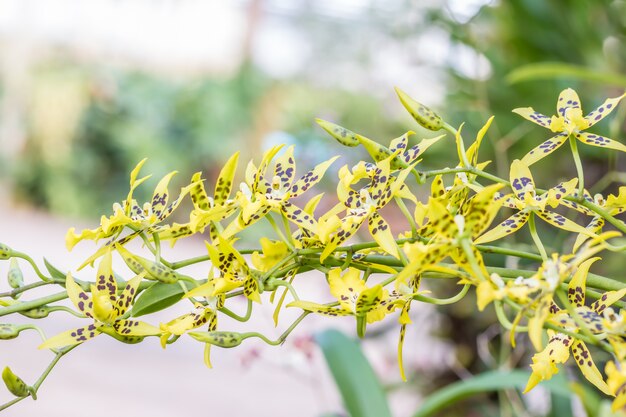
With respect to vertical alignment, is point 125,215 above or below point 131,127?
below

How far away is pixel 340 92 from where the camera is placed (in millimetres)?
4660

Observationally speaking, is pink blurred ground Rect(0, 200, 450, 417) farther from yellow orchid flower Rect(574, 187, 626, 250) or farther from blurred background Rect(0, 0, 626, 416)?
yellow orchid flower Rect(574, 187, 626, 250)

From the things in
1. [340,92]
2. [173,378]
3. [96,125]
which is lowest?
[173,378]

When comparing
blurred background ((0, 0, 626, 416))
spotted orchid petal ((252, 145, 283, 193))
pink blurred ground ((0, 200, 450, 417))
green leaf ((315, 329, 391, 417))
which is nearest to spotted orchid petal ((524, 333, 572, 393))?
spotted orchid petal ((252, 145, 283, 193))

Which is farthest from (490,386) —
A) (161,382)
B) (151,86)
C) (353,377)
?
(151,86)

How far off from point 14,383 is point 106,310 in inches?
1.3

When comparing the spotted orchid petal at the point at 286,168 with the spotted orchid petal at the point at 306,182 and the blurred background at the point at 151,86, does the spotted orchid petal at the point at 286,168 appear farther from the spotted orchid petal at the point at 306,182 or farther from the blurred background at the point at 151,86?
the blurred background at the point at 151,86

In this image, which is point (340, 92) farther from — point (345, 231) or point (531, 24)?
point (345, 231)

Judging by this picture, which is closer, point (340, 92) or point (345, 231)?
point (345, 231)

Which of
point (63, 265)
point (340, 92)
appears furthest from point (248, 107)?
point (63, 265)

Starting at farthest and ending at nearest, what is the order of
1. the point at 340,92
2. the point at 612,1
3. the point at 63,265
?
the point at 340,92 → the point at 63,265 → the point at 612,1

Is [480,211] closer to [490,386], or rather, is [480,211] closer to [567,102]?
[567,102]

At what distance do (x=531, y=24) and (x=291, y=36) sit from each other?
4.59 meters

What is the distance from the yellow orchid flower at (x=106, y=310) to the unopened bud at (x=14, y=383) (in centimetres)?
1
